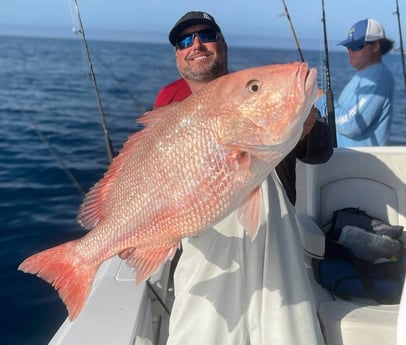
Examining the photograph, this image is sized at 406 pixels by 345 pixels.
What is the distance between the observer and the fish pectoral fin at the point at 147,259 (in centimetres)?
173

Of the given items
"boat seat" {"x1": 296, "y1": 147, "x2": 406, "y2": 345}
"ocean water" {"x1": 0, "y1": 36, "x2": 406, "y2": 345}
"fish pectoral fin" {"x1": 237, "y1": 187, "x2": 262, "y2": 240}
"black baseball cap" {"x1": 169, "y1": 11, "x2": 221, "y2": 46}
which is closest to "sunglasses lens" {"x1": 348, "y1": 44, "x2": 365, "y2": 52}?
"ocean water" {"x1": 0, "y1": 36, "x2": 406, "y2": 345}

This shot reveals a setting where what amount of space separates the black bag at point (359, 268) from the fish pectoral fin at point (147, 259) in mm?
1207

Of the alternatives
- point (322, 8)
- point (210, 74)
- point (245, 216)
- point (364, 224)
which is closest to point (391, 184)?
point (364, 224)

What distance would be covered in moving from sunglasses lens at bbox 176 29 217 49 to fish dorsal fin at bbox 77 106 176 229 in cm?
93

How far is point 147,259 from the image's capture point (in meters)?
1.77

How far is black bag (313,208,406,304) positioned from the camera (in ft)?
Answer: 8.12

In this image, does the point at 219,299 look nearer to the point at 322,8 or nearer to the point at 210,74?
the point at 210,74

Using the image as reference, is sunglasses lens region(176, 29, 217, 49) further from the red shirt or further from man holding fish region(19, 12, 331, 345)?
man holding fish region(19, 12, 331, 345)

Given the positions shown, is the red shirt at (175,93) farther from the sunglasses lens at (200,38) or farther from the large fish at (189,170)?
the large fish at (189,170)

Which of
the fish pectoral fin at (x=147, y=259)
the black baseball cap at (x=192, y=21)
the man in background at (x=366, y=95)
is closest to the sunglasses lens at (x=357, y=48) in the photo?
the man in background at (x=366, y=95)

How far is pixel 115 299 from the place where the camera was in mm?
2420

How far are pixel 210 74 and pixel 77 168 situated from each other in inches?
232

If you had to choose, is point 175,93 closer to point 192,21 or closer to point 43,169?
point 192,21

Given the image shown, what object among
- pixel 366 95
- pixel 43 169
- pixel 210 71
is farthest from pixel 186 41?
pixel 43 169
